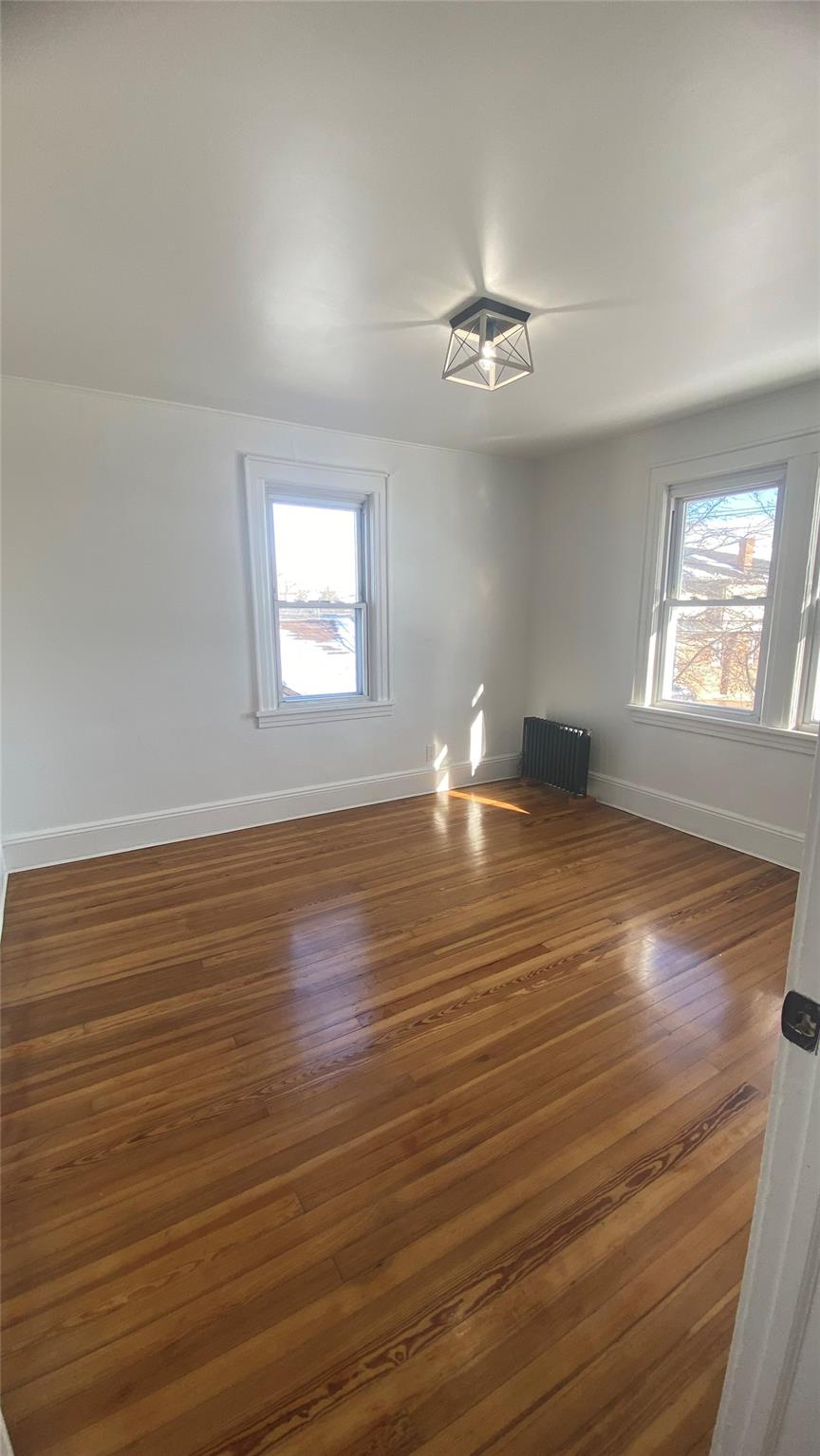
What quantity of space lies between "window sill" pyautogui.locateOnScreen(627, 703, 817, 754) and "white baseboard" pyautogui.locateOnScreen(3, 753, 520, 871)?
134cm

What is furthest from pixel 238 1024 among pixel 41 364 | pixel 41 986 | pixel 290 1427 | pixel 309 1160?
pixel 41 364

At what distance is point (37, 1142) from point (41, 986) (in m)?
0.78

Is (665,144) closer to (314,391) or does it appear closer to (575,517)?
(314,391)

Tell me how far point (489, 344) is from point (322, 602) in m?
2.03

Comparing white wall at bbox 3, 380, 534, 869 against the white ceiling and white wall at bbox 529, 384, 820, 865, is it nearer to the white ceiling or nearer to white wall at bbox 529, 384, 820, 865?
the white ceiling

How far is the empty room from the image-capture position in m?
1.12

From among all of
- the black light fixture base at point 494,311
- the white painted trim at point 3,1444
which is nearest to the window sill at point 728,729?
the black light fixture base at point 494,311

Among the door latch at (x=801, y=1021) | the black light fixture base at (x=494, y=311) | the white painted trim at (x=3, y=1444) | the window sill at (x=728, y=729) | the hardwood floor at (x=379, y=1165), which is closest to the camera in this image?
the door latch at (x=801, y=1021)

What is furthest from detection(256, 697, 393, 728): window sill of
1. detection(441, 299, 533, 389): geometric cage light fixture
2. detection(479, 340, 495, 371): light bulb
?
detection(479, 340, 495, 371): light bulb

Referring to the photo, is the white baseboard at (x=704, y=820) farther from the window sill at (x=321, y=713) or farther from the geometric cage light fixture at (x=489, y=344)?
the geometric cage light fixture at (x=489, y=344)

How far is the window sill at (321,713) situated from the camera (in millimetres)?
3791

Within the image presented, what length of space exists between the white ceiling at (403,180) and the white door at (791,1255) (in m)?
1.57

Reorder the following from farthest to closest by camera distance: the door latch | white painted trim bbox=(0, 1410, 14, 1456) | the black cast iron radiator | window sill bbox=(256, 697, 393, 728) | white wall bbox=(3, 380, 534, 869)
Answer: the black cast iron radiator, window sill bbox=(256, 697, 393, 728), white wall bbox=(3, 380, 534, 869), white painted trim bbox=(0, 1410, 14, 1456), the door latch

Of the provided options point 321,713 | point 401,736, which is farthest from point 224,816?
point 401,736
